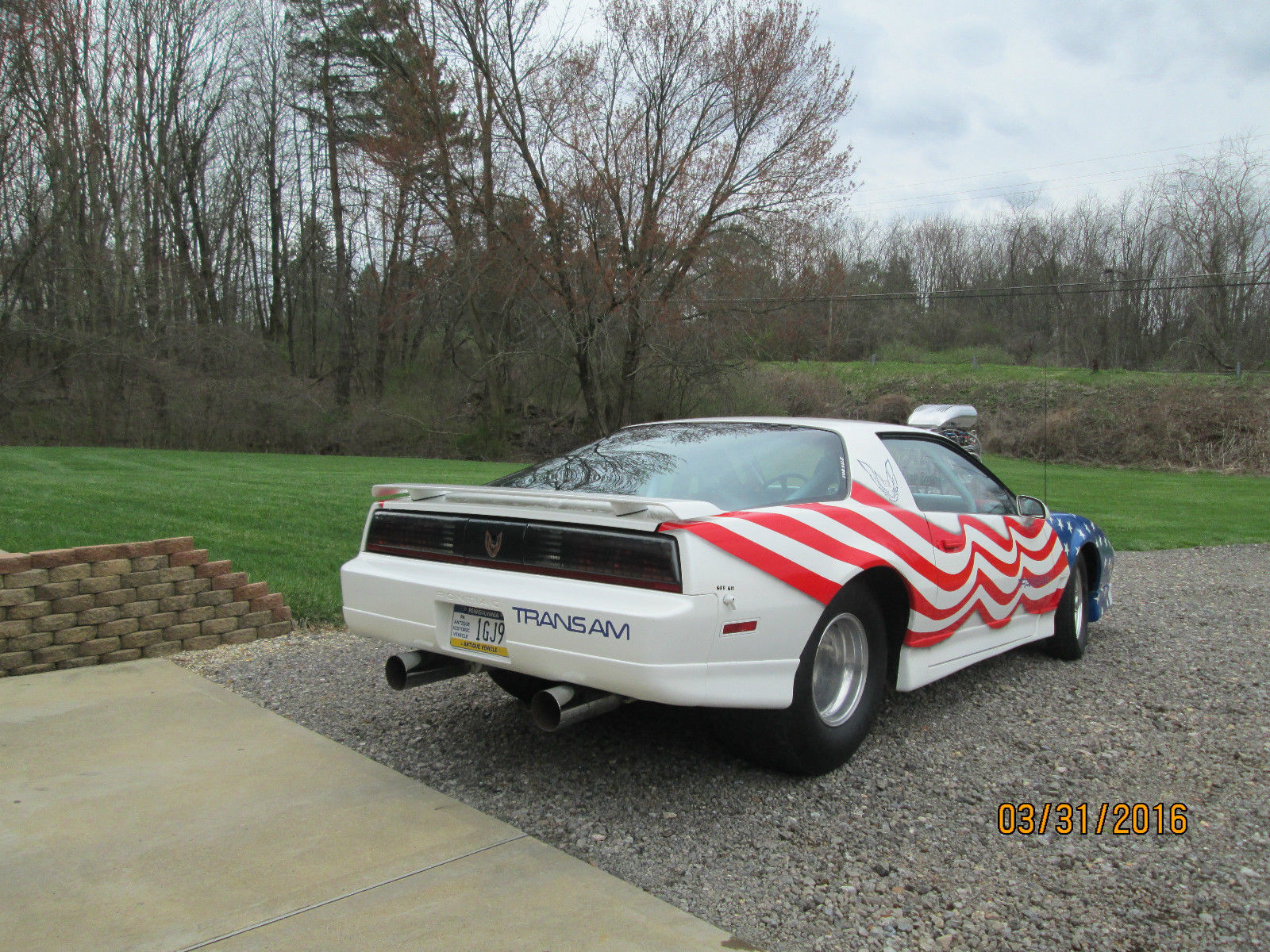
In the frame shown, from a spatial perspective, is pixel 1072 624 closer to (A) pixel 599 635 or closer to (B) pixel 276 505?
(A) pixel 599 635

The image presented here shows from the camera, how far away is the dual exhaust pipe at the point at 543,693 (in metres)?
3.30

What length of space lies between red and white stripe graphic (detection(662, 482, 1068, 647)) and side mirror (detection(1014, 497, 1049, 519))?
0.03 m

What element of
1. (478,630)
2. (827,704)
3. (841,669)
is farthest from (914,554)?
(478,630)

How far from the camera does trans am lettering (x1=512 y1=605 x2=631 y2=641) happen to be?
321cm

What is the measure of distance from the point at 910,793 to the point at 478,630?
1782 mm

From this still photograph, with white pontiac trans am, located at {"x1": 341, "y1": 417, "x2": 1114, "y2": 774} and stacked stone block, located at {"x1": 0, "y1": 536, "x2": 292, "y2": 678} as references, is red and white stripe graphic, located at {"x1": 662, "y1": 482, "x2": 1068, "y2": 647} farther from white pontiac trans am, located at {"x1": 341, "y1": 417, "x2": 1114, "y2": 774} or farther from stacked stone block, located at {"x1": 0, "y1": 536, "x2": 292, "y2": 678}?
stacked stone block, located at {"x1": 0, "y1": 536, "x2": 292, "y2": 678}

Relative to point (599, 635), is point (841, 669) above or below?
below

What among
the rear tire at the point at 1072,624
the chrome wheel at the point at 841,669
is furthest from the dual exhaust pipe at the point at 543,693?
the rear tire at the point at 1072,624

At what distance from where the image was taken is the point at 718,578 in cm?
328

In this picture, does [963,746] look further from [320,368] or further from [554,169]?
[320,368]

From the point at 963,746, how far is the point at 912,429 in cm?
164

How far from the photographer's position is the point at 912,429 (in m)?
5.00
